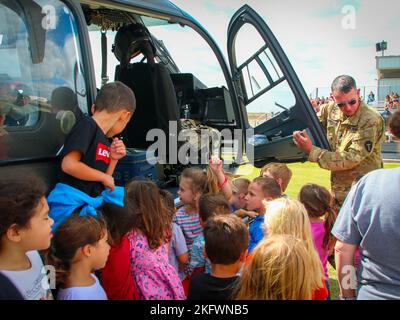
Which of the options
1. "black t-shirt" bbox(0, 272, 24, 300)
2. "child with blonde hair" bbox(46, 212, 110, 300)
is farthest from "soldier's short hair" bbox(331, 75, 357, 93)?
"black t-shirt" bbox(0, 272, 24, 300)

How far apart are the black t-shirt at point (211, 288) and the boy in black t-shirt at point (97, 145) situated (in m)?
0.79

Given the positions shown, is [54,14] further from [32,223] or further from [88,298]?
[88,298]

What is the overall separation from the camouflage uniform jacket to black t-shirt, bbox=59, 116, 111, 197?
6.03 ft

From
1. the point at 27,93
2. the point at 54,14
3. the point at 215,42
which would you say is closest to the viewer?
the point at 27,93

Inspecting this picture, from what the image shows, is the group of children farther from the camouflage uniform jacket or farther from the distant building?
the distant building

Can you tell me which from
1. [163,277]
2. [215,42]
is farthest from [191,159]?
[163,277]

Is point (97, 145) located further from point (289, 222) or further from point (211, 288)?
point (289, 222)

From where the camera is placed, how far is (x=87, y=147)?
2.18 metres

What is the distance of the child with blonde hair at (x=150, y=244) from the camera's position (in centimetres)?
219

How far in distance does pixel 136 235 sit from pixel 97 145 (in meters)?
0.56

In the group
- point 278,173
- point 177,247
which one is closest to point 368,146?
point 278,173

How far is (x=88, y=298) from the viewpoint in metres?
1.81

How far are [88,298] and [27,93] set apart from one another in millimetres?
1157

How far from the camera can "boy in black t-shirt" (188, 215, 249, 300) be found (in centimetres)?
182
